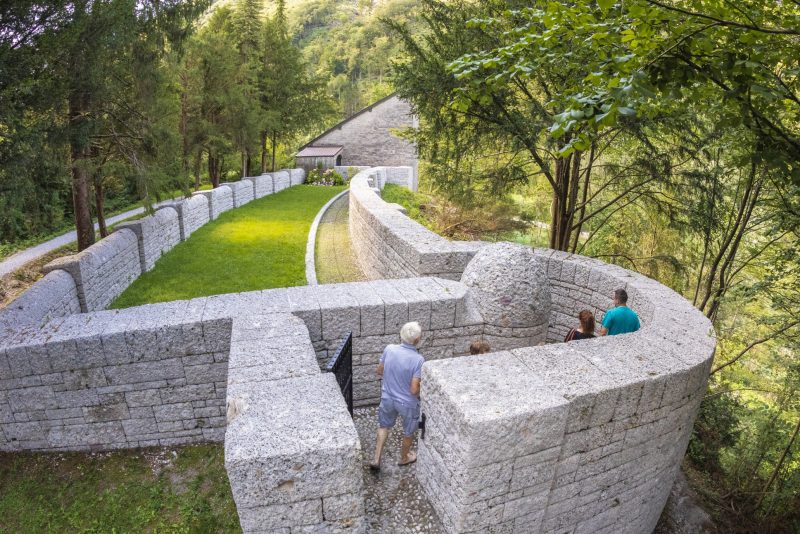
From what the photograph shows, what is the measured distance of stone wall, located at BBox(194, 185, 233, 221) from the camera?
1641 centimetres

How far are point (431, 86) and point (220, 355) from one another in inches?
259

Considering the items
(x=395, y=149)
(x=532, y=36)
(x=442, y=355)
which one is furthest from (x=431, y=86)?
(x=395, y=149)

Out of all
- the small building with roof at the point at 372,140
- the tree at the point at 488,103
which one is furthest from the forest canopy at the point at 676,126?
the small building with roof at the point at 372,140

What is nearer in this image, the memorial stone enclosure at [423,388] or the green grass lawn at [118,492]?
the memorial stone enclosure at [423,388]

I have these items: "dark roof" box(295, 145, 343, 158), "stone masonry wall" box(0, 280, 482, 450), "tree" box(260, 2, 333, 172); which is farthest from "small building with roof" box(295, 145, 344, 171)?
"stone masonry wall" box(0, 280, 482, 450)

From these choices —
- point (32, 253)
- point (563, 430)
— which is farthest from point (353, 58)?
point (563, 430)

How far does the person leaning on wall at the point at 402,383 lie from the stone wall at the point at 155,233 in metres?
8.92

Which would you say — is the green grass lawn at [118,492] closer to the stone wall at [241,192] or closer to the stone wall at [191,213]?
the stone wall at [191,213]

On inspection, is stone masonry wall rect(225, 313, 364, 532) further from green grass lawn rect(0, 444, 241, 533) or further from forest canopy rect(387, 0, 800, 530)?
forest canopy rect(387, 0, 800, 530)

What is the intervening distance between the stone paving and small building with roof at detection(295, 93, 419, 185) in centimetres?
2929

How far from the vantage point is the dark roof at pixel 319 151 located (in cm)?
3039

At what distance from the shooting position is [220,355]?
500cm

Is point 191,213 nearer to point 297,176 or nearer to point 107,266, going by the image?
point 107,266

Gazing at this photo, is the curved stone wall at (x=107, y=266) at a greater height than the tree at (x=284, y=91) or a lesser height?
lesser
